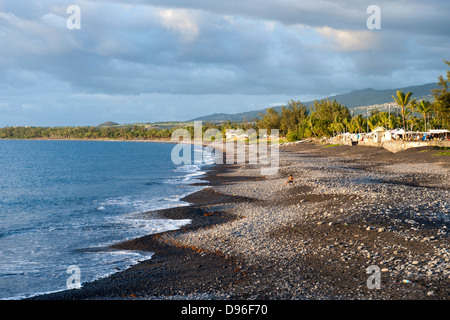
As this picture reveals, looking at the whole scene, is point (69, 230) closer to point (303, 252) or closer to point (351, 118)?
point (303, 252)

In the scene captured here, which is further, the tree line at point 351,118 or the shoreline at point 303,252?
the tree line at point 351,118

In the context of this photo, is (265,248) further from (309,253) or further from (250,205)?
(250,205)

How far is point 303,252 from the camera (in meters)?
13.5

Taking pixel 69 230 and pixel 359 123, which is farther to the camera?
pixel 359 123

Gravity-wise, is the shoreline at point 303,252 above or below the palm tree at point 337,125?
below

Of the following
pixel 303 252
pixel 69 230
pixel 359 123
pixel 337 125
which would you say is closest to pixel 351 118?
pixel 337 125

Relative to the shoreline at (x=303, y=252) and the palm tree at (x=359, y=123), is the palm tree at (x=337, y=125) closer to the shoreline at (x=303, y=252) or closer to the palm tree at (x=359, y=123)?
the palm tree at (x=359, y=123)

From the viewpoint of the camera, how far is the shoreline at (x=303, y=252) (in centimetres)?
1038

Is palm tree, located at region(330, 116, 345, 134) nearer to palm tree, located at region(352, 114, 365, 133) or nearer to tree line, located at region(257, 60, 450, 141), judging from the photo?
tree line, located at region(257, 60, 450, 141)

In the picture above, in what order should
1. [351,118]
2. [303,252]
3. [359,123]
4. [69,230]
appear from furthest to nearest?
[351,118] → [359,123] → [69,230] → [303,252]

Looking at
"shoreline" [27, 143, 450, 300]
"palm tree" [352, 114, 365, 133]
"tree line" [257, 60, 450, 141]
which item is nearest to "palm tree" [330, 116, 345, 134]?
"tree line" [257, 60, 450, 141]

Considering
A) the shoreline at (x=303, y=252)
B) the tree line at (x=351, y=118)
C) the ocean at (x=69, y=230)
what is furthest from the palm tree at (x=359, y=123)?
the shoreline at (x=303, y=252)
